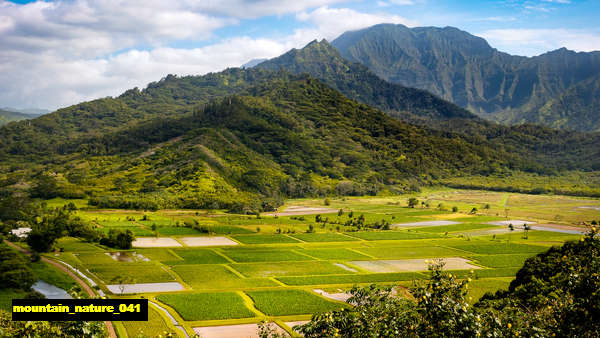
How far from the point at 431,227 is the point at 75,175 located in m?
137

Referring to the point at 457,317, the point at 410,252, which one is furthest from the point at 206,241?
the point at 457,317

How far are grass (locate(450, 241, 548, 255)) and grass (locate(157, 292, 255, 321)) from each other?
6012cm

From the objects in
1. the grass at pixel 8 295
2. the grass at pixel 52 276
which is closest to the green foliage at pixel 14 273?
the grass at pixel 8 295

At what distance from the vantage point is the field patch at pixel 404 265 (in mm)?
87500

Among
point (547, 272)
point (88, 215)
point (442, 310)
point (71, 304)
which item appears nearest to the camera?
point (71, 304)

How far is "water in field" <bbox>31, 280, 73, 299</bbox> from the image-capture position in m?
67.3

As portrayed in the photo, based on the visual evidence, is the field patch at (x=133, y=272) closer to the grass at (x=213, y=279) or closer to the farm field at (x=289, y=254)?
the farm field at (x=289, y=254)

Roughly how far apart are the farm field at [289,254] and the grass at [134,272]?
151mm

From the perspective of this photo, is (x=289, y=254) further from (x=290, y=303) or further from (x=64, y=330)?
(x=64, y=330)

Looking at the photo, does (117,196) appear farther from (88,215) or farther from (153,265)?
(153,265)

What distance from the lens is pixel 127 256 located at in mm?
89562

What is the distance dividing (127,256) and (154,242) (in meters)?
14.6

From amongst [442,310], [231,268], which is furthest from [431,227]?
[442,310]

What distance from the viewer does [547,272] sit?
61.1 meters
